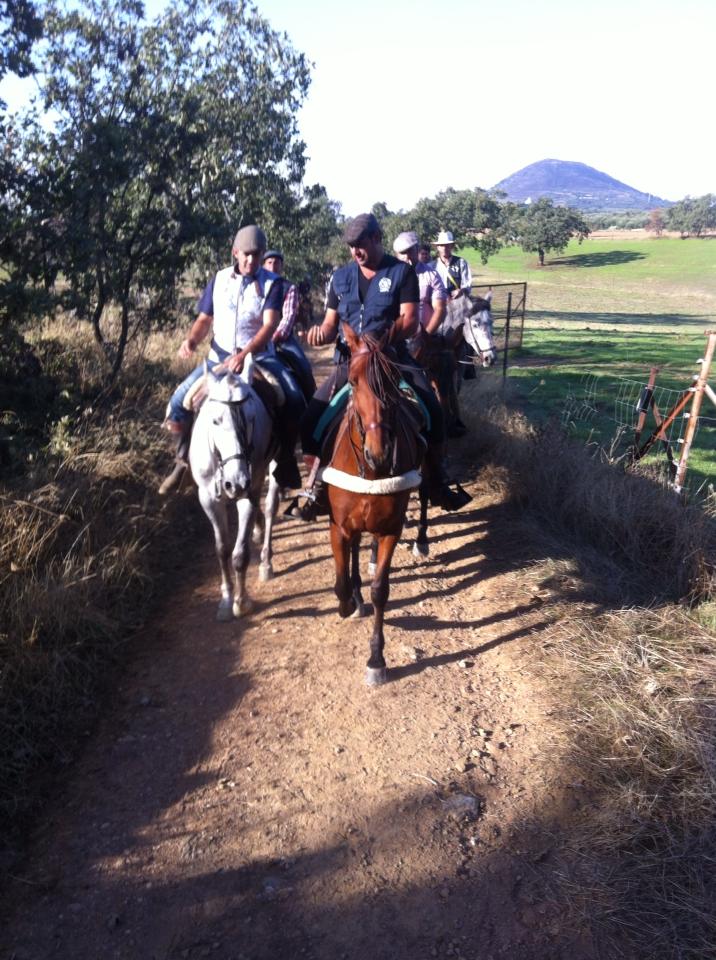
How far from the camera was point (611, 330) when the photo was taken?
3597 cm

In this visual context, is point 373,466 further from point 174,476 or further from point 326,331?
point 174,476

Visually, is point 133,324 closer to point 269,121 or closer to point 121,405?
point 121,405

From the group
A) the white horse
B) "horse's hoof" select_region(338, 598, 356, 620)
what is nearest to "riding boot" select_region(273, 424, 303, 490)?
the white horse

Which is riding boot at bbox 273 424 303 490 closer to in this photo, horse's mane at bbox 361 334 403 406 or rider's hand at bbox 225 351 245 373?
rider's hand at bbox 225 351 245 373

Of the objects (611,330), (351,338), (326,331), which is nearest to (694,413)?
(326,331)

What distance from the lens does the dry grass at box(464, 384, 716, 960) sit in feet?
11.2

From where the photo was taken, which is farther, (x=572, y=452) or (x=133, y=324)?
(x=133, y=324)

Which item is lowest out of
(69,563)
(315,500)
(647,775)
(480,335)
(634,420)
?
(634,420)

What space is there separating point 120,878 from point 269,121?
18319 millimetres

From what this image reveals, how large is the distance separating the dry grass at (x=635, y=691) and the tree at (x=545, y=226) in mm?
66752

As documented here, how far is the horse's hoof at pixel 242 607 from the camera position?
6.44m

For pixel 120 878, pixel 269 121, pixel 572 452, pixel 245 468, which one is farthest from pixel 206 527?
pixel 269 121

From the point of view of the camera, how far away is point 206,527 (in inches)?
340

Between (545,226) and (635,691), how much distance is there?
7299cm
